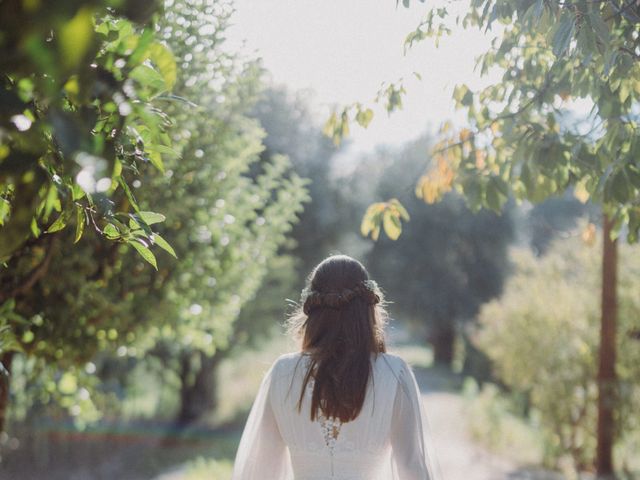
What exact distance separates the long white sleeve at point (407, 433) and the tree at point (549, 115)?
1.13 m

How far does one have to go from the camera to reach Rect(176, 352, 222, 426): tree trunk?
1814cm

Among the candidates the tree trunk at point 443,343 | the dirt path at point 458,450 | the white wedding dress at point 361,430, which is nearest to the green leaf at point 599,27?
the white wedding dress at point 361,430

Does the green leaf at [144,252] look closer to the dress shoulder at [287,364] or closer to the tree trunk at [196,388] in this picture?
the dress shoulder at [287,364]

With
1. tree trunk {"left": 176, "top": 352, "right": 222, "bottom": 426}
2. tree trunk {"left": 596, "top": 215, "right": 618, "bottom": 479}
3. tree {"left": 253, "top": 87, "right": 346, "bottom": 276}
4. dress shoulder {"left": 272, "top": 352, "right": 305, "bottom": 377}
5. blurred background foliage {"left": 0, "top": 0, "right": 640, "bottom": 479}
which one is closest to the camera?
blurred background foliage {"left": 0, "top": 0, "right": 640, "bottom": 479}

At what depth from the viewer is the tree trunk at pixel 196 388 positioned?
59.5ft

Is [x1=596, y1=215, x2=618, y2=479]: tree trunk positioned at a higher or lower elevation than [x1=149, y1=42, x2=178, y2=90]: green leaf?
lower

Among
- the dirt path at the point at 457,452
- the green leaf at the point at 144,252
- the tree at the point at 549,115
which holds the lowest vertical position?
the dirt path at the point at 457,452

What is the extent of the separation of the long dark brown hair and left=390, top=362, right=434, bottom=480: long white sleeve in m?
0.18

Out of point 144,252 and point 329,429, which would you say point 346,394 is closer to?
point 329,429

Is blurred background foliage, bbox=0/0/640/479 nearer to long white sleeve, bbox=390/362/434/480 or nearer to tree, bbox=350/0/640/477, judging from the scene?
tree, bbox=350/0/640/477

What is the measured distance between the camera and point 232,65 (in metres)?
5.35

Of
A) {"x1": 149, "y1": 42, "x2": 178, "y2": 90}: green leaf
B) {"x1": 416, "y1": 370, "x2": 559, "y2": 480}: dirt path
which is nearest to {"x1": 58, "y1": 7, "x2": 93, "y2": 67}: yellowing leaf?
{"x1": 149, "y1": 42, "x2": 178, "y2": 90}: green leaf

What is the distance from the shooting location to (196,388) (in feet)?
60.2

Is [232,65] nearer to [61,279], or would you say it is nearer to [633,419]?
[61,279]
